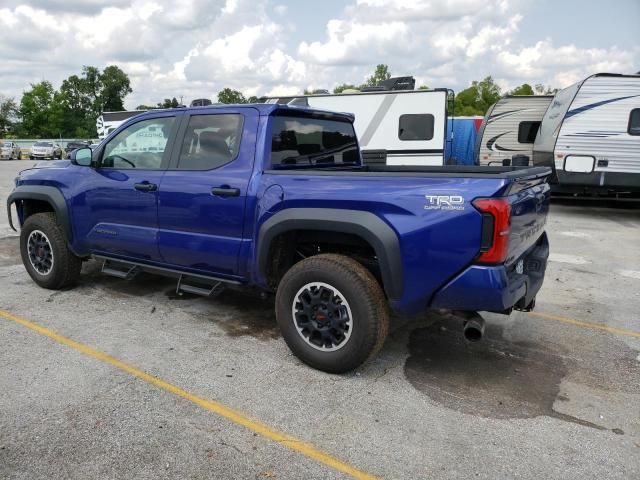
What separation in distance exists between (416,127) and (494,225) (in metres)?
10.4

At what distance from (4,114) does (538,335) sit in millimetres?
91536

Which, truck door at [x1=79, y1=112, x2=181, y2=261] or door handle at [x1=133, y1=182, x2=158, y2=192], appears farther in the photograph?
truck door at [x1=79, y1=112, x2=181, y2=261]

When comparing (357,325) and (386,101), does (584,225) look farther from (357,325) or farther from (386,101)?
(357,325)

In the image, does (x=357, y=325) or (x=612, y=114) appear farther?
(x=612, y=114)

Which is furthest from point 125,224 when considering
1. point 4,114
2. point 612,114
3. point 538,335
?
point 4,114

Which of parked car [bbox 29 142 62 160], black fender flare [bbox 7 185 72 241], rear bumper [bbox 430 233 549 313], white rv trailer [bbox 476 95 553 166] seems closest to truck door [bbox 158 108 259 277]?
black fender flare [bbox 7 185 72 241]

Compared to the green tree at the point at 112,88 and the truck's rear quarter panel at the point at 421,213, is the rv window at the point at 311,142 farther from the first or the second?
the green tree at the point at 112,88

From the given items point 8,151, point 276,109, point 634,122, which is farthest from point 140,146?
point 8,151

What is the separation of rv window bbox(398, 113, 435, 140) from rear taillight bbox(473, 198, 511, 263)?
1020 centimetres

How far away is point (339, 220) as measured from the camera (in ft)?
11.2

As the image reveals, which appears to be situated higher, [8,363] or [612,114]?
[612,114]

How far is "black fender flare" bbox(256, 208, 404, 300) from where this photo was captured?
3256mm

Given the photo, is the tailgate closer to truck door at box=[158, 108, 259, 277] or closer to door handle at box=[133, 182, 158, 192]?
truck door at box=[158, 108, 259, 277]

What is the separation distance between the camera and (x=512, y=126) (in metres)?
15.0
